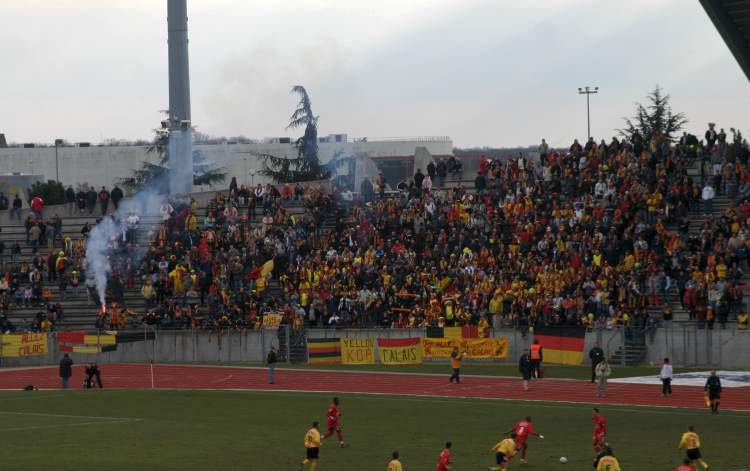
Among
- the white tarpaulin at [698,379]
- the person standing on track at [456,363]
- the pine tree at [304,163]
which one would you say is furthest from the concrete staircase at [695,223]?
the pine tree at [304,163]

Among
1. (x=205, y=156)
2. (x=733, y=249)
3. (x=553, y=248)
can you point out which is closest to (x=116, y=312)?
(x=553, y=248)

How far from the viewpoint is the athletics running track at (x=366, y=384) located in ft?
137

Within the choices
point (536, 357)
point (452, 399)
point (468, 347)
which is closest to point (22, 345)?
point (468, 347)

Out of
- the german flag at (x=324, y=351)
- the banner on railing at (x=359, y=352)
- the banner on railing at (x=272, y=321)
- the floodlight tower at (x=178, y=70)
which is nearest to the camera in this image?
the banner on railing at (x=359, y=352)

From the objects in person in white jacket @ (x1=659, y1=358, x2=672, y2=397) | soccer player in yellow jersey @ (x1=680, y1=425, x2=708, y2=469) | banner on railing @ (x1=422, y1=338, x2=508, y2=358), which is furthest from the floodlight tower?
soccer player in yellow jersey @ (x1=680, y1=425, x2=708, y2=469)

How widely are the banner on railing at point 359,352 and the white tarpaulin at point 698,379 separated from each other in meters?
13.6

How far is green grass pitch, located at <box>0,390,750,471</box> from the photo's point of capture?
3002cm

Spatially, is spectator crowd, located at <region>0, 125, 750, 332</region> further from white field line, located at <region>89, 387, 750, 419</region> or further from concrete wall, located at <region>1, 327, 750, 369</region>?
white field line, located at <region>89, 387, 750, 419</region>

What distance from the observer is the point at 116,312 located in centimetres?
6238

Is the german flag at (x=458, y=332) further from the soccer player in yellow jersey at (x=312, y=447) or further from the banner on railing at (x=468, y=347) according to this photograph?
the soccer player in yellow jersey at (x=312, y=447)

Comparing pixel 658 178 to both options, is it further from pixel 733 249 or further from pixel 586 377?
pixel 586 377

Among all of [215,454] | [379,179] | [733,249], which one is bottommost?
[215,454]

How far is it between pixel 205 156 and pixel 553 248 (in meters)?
68.5

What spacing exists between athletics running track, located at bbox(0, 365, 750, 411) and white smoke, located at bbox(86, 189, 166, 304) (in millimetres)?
6443
